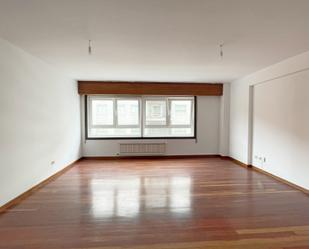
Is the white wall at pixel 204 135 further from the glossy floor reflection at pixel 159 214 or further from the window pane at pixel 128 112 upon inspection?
the glossy floor reflection at pixel 159 214

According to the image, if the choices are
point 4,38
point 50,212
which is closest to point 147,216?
point 50,212

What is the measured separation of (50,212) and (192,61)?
132 inches

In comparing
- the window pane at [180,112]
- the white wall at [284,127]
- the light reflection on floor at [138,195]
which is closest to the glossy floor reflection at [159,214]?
the light reflection on floor at [138,195]

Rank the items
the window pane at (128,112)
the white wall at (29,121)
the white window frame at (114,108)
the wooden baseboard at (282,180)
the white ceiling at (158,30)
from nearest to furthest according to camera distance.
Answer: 1. the white ceiling at (158,30)
2. the white wall at (29,121)
3. the wooden baseboard at (282,180)
4. the white window frame at (114,108)
5. the window pane at (128,112)

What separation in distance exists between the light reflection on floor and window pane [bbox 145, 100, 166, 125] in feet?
8.36

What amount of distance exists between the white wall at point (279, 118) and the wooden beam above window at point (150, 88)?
0.97 m

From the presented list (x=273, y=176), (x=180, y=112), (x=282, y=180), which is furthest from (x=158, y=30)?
(x=180, y=112)

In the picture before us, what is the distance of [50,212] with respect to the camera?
285 centimetres

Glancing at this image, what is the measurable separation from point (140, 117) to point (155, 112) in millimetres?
499

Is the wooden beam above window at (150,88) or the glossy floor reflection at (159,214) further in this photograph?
the wooden beam above window at (150,88)

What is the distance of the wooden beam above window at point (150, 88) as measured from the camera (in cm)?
620

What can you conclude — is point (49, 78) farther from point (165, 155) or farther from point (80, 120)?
point (165, 155)

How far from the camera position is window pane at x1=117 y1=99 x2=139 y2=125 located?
6637 mm

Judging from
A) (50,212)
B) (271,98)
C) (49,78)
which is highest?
(49,78)
